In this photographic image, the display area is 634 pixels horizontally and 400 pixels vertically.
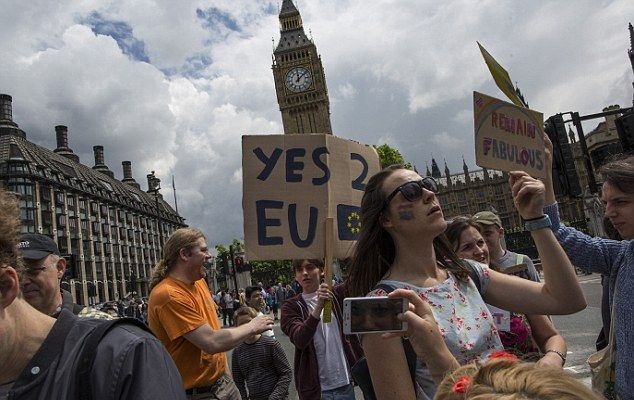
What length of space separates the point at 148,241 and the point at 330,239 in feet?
302

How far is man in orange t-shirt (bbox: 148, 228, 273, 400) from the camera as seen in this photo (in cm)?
310

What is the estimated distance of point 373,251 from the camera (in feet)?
7.59

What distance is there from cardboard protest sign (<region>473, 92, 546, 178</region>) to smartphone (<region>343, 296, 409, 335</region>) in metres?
1.01

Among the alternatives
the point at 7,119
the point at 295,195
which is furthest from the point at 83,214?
the point at 295,195

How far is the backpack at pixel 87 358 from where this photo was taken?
1.24 m

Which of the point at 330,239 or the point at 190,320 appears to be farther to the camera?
the point at 190,320

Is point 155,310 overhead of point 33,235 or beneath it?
beneath

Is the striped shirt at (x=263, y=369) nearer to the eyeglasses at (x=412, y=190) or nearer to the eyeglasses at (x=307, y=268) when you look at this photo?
the eyeglasses at (x=307, y=268)

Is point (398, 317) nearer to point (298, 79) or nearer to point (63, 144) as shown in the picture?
Result: point (298, 79)

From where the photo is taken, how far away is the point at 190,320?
10.4ft

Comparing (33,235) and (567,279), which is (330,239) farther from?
(33,235)

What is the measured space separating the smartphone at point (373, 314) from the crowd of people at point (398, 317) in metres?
0.03

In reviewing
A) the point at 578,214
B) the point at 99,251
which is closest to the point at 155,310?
the point at 99,251

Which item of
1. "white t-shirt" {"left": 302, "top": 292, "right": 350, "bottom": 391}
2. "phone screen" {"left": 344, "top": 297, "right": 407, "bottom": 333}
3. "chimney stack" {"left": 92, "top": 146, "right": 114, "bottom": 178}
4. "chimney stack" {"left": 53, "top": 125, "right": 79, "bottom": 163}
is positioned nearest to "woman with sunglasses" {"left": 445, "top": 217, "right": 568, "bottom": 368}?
"phone screen" {"left": 344, "top": 297, "right": 407, "bottom": 333}
